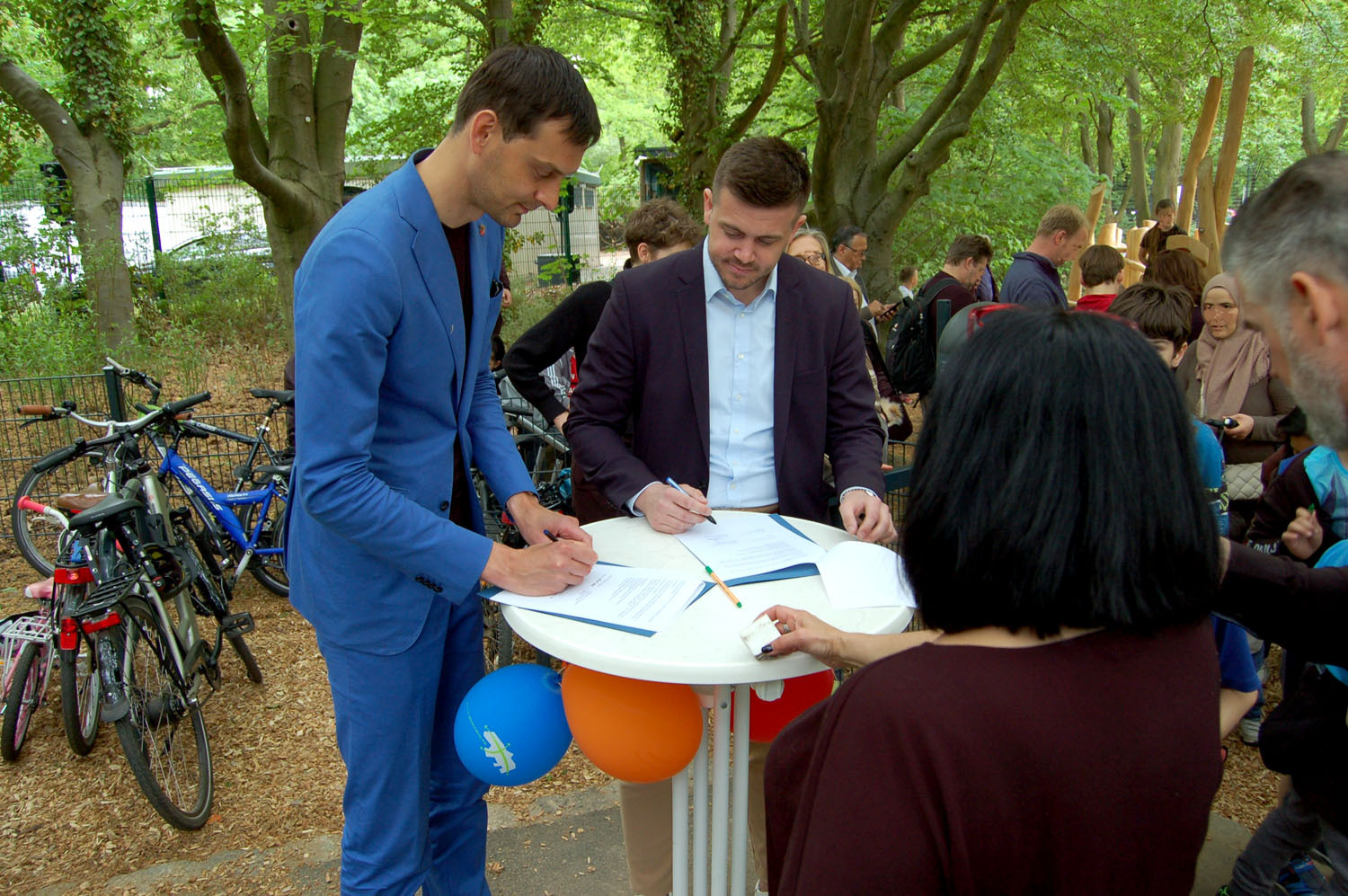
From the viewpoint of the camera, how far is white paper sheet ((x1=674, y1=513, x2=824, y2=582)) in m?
2.01

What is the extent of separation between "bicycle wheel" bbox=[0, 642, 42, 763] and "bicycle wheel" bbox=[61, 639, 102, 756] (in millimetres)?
162

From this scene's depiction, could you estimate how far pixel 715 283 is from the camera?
2.52m

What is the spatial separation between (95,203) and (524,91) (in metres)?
9.82

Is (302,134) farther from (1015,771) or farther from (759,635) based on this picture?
(1015,771)

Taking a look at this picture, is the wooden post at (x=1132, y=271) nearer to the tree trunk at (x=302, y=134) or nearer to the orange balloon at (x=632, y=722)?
the tree trunk at (x=302, y=134)

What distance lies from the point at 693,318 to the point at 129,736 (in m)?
2.39

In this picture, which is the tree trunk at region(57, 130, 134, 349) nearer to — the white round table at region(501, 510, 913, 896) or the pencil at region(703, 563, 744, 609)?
the white round table at region(501, 510, 913, 896)

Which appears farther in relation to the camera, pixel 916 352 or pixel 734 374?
pixel 916 352

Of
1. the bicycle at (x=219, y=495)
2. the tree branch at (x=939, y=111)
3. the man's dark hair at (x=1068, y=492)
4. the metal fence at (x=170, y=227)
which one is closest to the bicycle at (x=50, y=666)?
the bicycle at (x=219, y=495)

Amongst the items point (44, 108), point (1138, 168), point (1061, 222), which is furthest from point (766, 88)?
point (1138, 168)

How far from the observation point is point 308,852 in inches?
121

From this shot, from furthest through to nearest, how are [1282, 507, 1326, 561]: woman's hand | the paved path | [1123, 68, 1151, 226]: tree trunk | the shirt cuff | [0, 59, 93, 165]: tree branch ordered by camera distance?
[1123, 68, 1151, 226]: tree trunk
[0, 59, 93, 165]: tree branch
the paved path
[1282, 507, 1326, 561]: woman's hand
the shirt cuff

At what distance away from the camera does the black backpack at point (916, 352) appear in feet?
20.8

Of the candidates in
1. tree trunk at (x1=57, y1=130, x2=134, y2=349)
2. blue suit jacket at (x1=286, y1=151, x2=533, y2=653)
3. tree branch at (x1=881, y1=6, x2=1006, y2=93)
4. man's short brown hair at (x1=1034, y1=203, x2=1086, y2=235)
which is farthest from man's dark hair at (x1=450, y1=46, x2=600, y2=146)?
tree branch at (x1=881, y1=6, x2=1006, y2=93)
